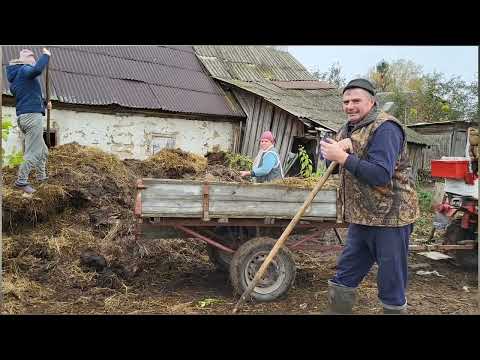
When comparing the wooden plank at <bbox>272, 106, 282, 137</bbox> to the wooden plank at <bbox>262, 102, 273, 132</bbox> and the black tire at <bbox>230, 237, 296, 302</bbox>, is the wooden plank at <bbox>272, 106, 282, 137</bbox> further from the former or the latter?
the black tire at <bbox>230, 237, 296, 302</bbox>

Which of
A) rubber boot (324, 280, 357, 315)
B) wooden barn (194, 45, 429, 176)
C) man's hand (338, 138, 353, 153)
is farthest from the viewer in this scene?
wooden barn (194, 45, 429, 176)

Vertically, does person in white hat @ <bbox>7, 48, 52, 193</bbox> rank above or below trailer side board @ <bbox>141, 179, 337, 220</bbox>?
above

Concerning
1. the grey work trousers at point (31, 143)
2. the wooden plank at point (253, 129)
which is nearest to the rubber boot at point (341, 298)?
the grey work trousers at point (31, 143)

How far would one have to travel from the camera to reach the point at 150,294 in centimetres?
458

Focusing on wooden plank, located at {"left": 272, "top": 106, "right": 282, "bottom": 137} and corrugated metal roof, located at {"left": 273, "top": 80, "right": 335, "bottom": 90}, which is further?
corrugated metal roof, located at {"left": 273, "top": 80, "right": 335, "bottom": 90}

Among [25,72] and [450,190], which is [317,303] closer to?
[450,190]

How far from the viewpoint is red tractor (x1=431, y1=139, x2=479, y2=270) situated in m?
6.02

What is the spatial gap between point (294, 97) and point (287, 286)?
9356 mm

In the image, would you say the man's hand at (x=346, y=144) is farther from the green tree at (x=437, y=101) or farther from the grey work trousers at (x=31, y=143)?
the green tree at (x=437, y=101)

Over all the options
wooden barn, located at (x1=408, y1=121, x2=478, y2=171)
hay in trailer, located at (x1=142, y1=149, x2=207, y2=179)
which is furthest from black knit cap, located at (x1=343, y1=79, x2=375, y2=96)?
wooden barn, located at (x1=408, y1=121, x2=478, y2=171)

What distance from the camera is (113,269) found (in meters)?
4.94

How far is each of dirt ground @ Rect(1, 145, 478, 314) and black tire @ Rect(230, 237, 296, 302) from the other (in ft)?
0.44

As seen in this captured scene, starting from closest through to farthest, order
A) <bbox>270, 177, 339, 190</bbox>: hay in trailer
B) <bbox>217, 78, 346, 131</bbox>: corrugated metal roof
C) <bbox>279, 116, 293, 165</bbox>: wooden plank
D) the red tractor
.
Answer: <bbox>270, 177, 339, 190</bbox>: hay in trailer
the red tractor
<bbox>217, 78, 346, 131</bbox>: corrugated metal roof
<bbox>279, 116, 293, 165</bbox>: wooden plank

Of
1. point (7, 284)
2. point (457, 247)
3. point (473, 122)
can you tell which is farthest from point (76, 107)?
point (473, 122)
